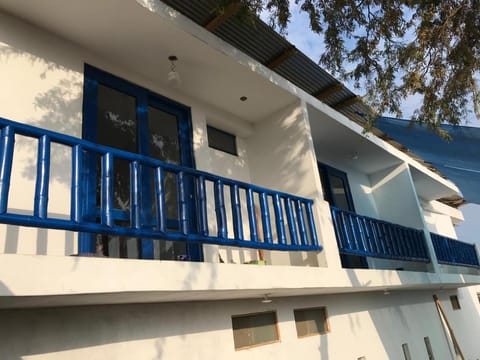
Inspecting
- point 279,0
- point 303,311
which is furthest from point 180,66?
point 303,311

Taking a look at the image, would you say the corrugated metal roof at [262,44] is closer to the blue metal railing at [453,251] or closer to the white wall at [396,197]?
the white wall at [396,197]

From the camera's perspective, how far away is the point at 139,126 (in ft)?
15.4

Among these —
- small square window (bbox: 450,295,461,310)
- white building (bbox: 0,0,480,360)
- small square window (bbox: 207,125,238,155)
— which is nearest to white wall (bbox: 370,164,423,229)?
white building (bbox: 0,0,480,360)

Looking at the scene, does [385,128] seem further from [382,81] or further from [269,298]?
[269,298]

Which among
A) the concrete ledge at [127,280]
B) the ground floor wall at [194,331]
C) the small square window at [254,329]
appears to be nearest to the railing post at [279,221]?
the concrete ledge at [127,280]

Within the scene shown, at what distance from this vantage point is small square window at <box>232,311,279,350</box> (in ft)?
13.9

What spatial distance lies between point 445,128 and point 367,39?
6.53 ft

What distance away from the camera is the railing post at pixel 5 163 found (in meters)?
2.22

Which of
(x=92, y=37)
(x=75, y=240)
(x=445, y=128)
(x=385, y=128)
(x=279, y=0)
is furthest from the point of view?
(x=385, y=128)

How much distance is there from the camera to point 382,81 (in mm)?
4746

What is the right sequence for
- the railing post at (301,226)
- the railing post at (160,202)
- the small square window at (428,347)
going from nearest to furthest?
the railing post at (160,202) < the railing post at (301,226) < the small square window at (428,347)

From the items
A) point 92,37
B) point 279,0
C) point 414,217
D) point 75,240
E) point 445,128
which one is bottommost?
point 75,240

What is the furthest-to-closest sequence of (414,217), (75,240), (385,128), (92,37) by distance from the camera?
(414,217)
(385,128)
(92,37)
(75,240)

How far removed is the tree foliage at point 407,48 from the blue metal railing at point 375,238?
5.49 ft
